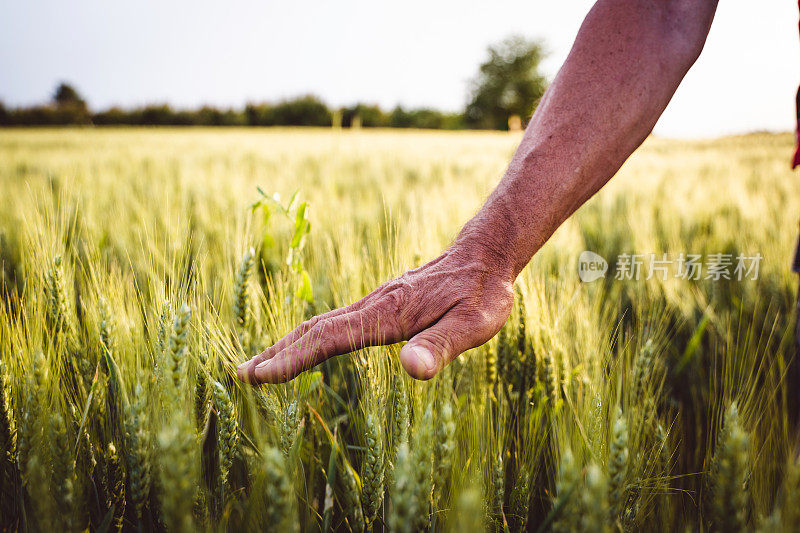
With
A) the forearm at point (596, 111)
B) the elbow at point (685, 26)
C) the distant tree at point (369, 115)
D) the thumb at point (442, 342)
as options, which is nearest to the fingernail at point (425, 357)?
the thumb at point (442, 342)

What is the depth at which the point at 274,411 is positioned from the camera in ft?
2.66

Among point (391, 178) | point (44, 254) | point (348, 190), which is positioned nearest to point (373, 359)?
point (44, 254)

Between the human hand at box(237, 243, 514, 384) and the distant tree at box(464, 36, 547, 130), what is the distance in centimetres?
4200

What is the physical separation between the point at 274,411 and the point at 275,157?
19.8 feet

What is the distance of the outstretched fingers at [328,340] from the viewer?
758mm

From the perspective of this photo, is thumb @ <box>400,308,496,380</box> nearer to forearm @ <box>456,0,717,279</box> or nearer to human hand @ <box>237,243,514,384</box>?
human hand @ <box>237,243,514,384</box>

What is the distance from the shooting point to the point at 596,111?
2.66 ft

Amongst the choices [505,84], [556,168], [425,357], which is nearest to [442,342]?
[425,357]

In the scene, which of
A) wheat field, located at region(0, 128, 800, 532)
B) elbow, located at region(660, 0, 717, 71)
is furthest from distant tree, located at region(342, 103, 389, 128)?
elbow, located at region(660, 0, 717, 71)

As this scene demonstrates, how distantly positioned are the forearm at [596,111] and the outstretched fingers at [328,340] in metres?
0.22

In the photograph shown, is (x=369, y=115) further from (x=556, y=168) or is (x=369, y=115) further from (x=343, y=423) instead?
(x=556, y=168)

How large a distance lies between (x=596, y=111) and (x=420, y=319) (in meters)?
0.47

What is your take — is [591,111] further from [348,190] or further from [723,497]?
[348,190]

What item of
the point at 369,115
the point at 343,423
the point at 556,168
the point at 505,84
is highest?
the point at 505,84
